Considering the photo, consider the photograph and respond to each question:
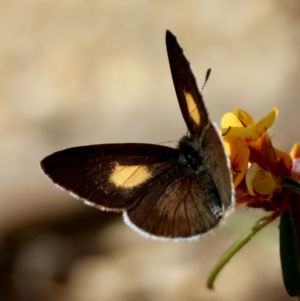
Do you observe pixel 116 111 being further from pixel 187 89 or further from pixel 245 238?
pixel 187 89

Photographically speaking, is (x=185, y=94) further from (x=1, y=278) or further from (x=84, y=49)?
(x=84, y=49)

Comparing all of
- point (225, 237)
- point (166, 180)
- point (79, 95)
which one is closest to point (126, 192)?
point (166, 180)

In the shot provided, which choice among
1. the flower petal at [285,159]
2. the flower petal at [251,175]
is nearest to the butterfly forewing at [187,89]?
the flower petal at [251,175]

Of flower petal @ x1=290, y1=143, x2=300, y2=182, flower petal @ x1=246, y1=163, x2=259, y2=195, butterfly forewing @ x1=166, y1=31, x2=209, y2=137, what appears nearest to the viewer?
butterfly forewing @ x1=166, y1=31, x2=209, y2=137

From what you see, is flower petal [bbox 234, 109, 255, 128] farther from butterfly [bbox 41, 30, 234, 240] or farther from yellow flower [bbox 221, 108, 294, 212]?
butterfly [bbox 41, 30, 234, 240]

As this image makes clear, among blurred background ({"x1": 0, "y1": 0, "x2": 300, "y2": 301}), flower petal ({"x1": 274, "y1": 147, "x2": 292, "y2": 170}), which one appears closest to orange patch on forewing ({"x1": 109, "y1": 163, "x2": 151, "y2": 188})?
flower petal ({"x1": 274, "y1": 147, "x2": 292, "y2": 170})

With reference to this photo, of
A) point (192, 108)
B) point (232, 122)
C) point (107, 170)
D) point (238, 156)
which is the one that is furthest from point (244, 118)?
point (107, 170)

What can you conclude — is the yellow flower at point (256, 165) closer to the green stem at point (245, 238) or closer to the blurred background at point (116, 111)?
the green stem at point (245, 238)
